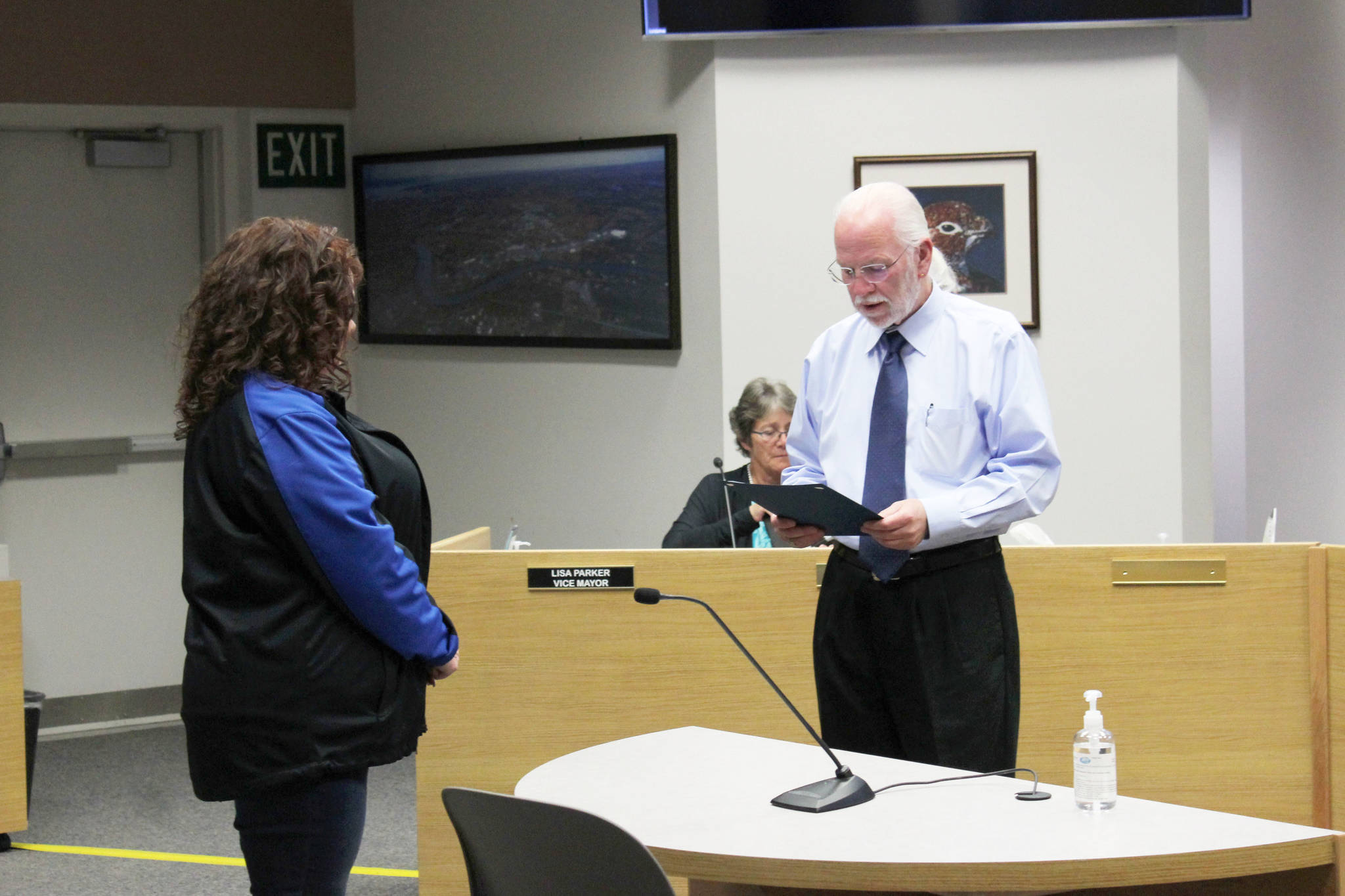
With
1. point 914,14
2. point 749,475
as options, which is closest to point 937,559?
point 749,475

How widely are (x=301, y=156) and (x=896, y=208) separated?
403 cm

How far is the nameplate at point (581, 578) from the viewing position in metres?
3.33

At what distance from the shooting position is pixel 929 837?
187 centimetres

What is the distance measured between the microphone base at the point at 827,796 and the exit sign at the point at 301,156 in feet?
14.9

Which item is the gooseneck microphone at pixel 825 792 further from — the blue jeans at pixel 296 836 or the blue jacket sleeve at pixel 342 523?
the blue jeans at pixel 296 836

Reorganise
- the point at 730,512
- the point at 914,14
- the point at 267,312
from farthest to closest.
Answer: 1. the point at 914,14
2. the point at 730,512
3. the point at 267,312

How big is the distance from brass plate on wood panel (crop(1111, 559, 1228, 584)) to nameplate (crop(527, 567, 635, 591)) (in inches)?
42.4

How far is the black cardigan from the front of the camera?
12.9ft

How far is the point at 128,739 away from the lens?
18.4 ft

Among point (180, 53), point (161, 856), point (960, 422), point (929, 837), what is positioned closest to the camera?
point (929, 837)

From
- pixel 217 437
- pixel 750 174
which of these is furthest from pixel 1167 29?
pixel 217 437

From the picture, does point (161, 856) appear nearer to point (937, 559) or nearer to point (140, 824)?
point (140, 824)

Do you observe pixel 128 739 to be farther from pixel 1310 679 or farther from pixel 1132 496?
pixel 1310 679

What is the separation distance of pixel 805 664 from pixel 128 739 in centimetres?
335
